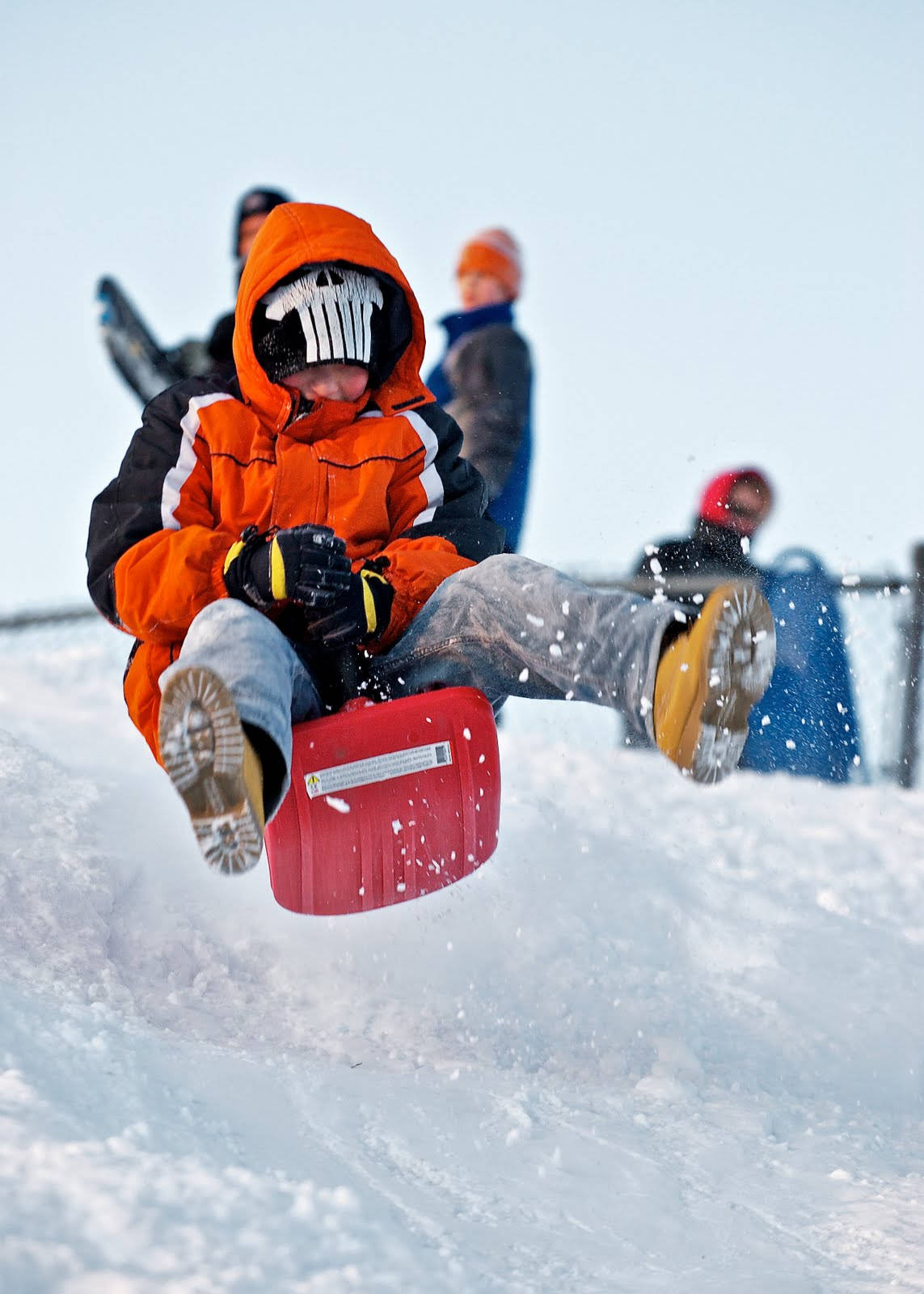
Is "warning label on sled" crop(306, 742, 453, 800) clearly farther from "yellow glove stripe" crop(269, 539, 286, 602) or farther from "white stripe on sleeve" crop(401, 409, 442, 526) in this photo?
"white stripe on sleeve" crop(401, 409, 442, 526)

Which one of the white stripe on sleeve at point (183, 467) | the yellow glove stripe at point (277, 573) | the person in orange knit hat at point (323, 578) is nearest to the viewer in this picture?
the person in orange knit hat at point (323, 578)

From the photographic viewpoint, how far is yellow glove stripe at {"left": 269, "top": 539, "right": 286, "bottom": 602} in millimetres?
1907

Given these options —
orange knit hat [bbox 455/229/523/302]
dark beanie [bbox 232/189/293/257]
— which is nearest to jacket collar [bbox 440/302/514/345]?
orange knit hat [bbox 455/229/523/302]

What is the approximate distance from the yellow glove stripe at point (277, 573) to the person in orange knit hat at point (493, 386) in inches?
53.4

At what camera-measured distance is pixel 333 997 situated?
2.38 metres

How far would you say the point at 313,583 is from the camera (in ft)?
6.29

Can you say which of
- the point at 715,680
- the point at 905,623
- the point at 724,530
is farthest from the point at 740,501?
the point at 715,680

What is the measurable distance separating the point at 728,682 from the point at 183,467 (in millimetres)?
1072

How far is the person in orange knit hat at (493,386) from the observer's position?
334cm

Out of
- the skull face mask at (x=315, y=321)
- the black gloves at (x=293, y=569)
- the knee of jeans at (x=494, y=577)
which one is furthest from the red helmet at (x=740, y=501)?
the black gloves at (x=293, y=569)

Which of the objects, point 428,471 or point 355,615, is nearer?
point 355,615

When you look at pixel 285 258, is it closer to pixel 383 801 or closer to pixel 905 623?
pixel 383 801

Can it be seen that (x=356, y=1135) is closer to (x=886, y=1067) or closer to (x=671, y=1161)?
(x=671, y=1161)

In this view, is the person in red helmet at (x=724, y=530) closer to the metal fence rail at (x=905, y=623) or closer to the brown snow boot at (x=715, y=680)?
the metal fence rail at (x=905, y=623)
